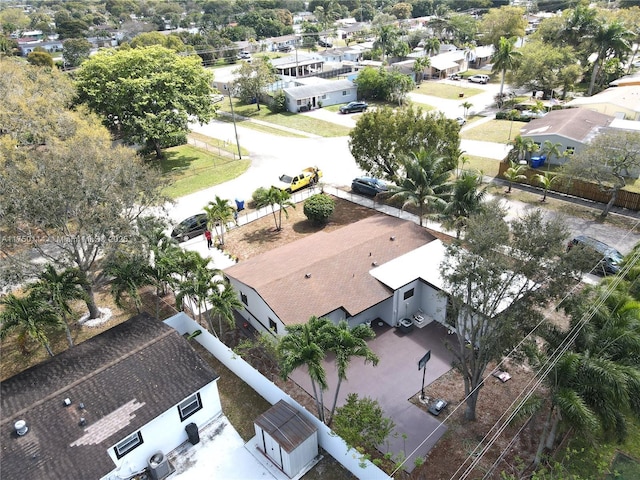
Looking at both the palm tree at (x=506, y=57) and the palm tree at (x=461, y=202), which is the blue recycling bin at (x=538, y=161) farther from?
the palm tree at (x=506, y=57)

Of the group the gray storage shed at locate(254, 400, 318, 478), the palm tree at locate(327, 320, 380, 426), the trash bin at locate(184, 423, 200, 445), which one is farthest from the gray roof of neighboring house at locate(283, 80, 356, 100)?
the gray storage shed at locate(254, 400, 318, 478)

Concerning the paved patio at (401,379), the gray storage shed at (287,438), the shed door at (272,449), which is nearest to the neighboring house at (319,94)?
the paved patio at (401,379)

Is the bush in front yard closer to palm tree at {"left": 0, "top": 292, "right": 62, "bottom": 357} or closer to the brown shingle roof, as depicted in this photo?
the brown shingle roof

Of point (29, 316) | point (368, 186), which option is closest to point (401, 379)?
point (29, 316)

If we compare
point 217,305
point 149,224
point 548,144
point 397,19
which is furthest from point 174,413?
point 397,19

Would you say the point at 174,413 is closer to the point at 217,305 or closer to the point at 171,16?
the point at 217,305

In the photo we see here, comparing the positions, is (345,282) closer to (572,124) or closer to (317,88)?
(572,124)

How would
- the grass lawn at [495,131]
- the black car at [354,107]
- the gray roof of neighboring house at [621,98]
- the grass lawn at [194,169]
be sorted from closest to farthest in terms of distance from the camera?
the grass lawn at [194,169] → the gray roof of neighboring house at [621,98] → the grass lawn at [495,131] → the black car at [354,107]
